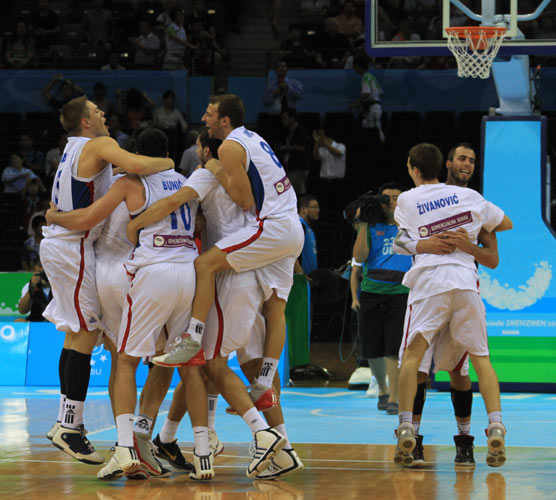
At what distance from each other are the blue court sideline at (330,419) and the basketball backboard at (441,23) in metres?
3.25

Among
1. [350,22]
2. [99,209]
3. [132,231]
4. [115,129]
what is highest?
[350,22]

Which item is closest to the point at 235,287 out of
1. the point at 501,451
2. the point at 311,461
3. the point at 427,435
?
the point at 311,461

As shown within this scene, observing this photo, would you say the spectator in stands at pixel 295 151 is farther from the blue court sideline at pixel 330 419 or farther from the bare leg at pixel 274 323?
the bare leg at pixel 274 323

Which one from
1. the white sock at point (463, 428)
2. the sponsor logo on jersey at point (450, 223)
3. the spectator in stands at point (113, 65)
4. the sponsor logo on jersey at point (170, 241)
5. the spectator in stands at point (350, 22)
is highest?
the spectator in stands at point (350, 22)

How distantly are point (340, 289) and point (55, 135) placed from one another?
7.49 metres

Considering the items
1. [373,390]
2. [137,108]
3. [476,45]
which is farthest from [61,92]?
[476,45]

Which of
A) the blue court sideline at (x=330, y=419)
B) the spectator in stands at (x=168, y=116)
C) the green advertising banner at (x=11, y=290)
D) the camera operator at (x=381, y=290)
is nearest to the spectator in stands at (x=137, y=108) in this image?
the spectator in stands at (x=168, y=116)

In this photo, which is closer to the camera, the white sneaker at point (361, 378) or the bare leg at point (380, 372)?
the bare leg at point (380, 372)

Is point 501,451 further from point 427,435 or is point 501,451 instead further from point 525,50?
point 525,50

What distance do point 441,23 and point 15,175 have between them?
8803 millimetres

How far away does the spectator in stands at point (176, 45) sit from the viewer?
1777cm

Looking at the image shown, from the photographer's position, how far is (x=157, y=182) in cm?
590

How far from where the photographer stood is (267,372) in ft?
19.5

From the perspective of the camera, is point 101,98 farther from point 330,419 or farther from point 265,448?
point 265,448
